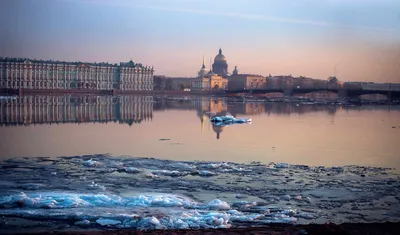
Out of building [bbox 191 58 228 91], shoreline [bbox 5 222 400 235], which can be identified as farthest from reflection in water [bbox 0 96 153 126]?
building [bbox 191 58 228 91]

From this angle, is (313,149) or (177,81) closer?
(313,149)

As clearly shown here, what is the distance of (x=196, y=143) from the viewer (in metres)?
9.46

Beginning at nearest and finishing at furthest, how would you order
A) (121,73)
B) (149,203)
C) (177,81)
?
(149,203) < (121,73) < (177,81)

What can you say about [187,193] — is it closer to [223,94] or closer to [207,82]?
[223,94]

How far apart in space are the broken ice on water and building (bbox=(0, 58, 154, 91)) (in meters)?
35.9

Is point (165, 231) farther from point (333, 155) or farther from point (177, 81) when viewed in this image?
point (177, 81)

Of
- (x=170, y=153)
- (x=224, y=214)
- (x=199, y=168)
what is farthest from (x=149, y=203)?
(x=170, y=153)

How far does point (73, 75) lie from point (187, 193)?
167 feet

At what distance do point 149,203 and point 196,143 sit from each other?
491 cm

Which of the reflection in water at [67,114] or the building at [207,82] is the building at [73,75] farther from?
the reflection in water at [67,114]

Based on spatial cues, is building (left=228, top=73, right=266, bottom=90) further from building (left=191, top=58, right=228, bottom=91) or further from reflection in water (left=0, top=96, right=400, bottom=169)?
reflection in water (left=0, top=96, right=400, bottom=169)

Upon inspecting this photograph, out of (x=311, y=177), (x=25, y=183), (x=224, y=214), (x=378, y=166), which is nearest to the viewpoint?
(x=224, y=214)

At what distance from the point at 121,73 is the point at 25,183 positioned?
5413 cm

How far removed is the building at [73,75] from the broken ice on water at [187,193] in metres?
35.9
